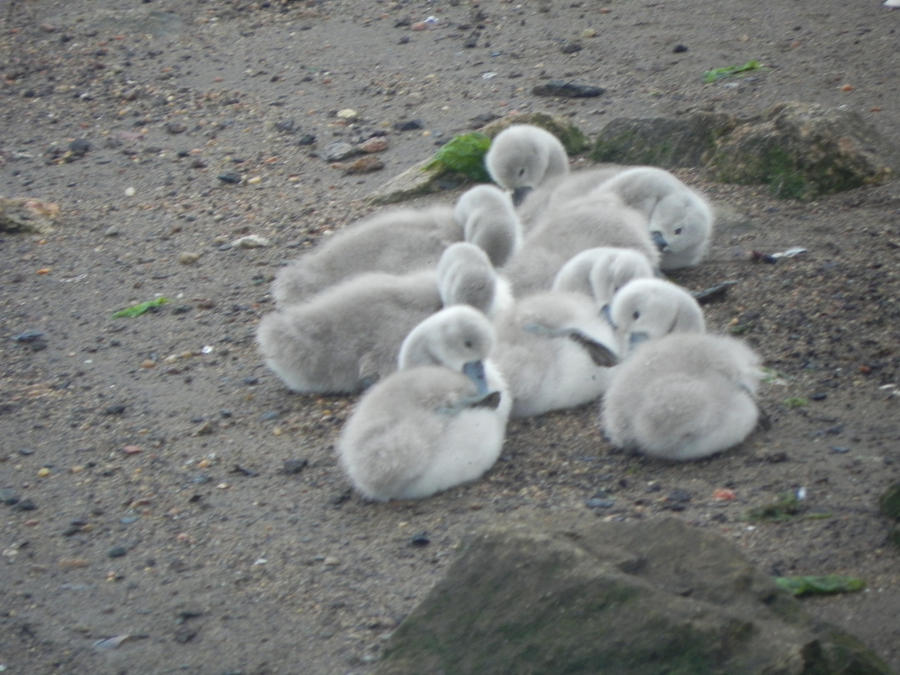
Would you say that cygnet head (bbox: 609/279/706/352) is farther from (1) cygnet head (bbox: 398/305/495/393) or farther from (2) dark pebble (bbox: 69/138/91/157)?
(2) dark pebble (bbox: 69/138/91/157)

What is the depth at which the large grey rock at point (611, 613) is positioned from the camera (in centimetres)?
276

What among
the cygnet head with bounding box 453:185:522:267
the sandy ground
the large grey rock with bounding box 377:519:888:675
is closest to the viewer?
the large grey rock with bounding box 377:519:888:675

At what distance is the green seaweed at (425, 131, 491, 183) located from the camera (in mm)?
7559

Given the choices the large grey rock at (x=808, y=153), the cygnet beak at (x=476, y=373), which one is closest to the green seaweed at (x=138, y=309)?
the cygnet beak at (x=476, y=373)

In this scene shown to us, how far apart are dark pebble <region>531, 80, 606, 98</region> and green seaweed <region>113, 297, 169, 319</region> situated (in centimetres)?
344

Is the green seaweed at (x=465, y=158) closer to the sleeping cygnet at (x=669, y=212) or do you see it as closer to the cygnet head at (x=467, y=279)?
the sleeping cygnet at (x=669, y=212)

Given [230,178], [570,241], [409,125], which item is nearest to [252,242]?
[230,178]

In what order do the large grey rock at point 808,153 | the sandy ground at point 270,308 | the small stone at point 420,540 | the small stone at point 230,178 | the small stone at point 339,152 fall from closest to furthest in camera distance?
the sandy ground at point 270,308 < the small stone at point 420,540 < the large grey rock at point 808,153 < the small stone at point 230,178 < the small stone at point 339,152

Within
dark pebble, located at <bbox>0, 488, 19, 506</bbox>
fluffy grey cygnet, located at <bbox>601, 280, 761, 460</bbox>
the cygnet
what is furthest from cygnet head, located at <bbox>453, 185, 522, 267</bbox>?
dark pebble, located at <bbox>0, 488, 19, 506</bbox>

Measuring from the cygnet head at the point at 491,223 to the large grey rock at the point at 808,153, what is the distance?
5.40ft

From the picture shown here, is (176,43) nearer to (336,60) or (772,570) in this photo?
(336,60)

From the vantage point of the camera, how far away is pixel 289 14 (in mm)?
11469

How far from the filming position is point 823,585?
344 cm

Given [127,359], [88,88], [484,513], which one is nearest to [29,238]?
[127,359]
